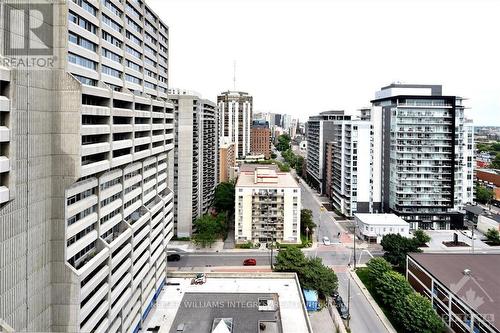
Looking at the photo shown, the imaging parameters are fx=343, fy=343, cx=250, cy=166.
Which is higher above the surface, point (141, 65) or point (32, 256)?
point (141, 65)

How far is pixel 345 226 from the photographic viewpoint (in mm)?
66500

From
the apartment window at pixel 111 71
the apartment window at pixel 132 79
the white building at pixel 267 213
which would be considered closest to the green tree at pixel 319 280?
the white building at pixel 267 213

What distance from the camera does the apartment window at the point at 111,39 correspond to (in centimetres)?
2514

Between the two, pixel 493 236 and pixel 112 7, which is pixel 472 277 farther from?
pixel 112 7

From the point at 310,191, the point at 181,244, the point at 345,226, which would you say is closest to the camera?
the point at 181,244

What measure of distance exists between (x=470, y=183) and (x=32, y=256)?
73.4m

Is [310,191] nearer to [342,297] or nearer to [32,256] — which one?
[342,297]

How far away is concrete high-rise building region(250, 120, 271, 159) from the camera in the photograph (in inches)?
6102

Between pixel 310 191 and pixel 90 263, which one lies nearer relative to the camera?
pixel 90 263

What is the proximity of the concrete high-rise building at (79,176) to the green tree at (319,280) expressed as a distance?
1696 centimetres

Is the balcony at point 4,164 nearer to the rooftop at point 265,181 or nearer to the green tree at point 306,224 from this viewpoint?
the rooftop at point 265,181

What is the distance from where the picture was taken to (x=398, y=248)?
4659 centimetres

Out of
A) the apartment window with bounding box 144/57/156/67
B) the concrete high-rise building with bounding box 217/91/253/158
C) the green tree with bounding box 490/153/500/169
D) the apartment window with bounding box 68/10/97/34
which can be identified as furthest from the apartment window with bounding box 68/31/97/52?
the green tree with bounding box 490/153/500/169

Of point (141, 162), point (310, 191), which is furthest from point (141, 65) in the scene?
point (310, 191)
